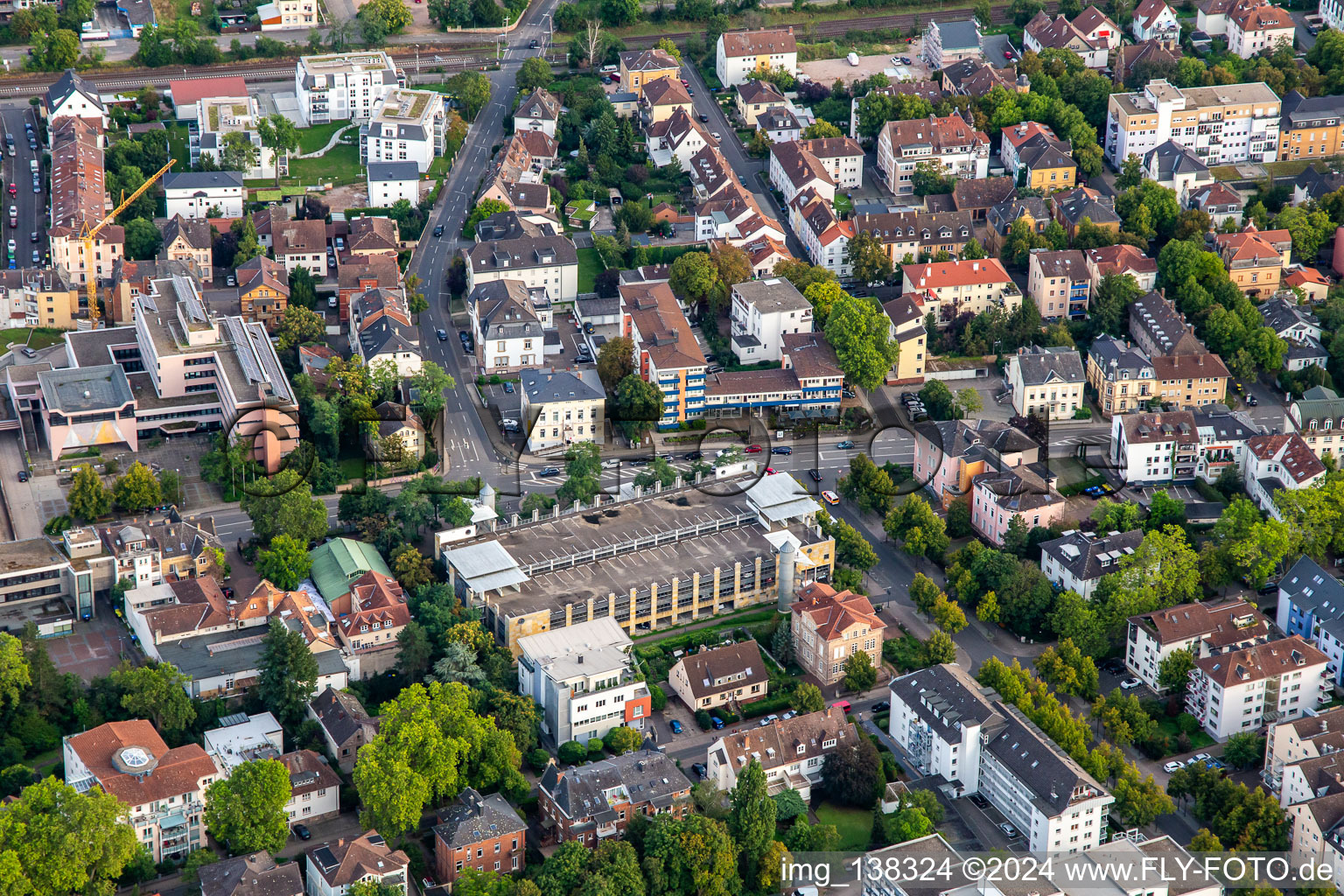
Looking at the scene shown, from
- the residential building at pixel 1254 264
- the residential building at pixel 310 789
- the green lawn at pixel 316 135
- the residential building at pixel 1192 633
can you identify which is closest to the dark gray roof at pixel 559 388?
the residential building at pixel 310 789

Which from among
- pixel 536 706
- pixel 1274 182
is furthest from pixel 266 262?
pixel 1274 182

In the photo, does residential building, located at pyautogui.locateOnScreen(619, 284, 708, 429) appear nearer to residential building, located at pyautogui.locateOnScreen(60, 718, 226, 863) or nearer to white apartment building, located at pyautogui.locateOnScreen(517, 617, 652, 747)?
white apartment building, located at pyautogui.locateOnScreen(517, 617, 652, 747)

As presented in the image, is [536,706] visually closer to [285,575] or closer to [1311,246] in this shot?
[285,575]

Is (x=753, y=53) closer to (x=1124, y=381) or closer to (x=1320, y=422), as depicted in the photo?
(x=1124, y=381)

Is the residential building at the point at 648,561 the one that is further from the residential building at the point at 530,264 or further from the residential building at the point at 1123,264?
the residential building at the point at 1123,264

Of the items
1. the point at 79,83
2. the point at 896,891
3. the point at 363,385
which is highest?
the point at 79,83

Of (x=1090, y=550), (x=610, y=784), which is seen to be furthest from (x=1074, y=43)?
(x=610, y=784)

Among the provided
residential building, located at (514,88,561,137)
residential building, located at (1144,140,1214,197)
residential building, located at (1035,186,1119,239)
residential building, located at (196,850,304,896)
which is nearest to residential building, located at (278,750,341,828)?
residential building, located at (196,850,304,896)
